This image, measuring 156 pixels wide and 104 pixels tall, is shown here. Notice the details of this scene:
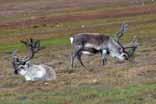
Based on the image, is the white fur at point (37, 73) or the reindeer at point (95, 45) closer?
the white fur at point (37, 73)

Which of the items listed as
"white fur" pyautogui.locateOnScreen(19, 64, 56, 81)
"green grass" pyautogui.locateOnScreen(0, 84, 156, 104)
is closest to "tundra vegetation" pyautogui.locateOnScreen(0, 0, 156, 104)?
"green grass" pyautogui.locateOnScreen(0, 84, 156, 104)

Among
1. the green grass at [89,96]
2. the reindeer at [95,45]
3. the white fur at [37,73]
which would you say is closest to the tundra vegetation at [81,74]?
the green grass at [89,96]

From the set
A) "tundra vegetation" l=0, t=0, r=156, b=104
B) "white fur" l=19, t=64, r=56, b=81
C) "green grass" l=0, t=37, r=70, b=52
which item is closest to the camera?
"tundra vegetation" l=0, t=0, r=156, b=104

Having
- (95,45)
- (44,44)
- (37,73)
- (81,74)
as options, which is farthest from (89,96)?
(44,44)

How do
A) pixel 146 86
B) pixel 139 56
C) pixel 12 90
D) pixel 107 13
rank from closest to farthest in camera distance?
pixel 146 86 → pixel 12 90 → pixel 139 56 → pixel 107 13

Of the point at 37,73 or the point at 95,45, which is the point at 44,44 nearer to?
the point at 95,45

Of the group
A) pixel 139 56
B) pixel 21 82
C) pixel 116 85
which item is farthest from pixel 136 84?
pixel 139 56

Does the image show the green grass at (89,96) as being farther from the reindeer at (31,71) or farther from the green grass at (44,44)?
the green grass at (44,44)

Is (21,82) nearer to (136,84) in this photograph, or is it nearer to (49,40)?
(136,84)

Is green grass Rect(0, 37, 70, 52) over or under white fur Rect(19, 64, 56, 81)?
under

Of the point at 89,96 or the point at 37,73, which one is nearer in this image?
the point at 89,96

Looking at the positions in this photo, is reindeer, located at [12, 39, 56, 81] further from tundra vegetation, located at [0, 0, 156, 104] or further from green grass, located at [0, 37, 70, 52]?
green grass, located at [0, 37, 70, 52]

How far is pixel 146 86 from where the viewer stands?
15180 mm

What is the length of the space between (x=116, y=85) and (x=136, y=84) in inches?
22.4
